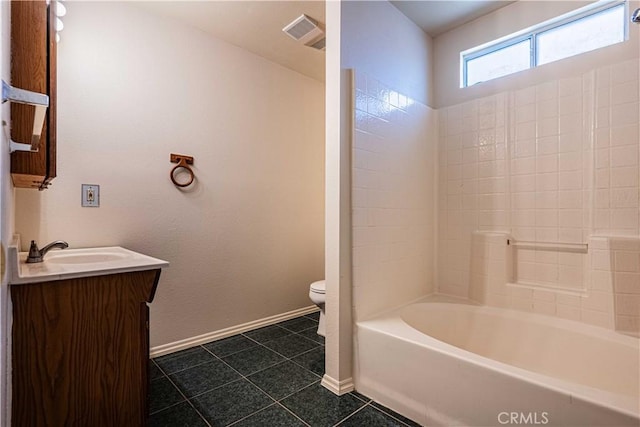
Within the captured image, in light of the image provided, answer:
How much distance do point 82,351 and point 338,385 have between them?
123cm

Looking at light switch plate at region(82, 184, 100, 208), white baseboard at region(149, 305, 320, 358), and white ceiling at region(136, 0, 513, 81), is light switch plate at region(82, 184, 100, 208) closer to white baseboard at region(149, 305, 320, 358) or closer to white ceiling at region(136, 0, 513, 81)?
white baseboard at region(149, 305, 320, 358)

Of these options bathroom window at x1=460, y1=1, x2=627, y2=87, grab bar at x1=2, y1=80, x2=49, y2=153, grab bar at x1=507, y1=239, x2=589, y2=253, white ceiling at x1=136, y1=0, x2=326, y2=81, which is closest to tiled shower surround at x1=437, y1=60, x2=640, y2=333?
grab bar at x1=507, y1=239, x2=589, y2=253

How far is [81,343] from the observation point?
3.82 ft

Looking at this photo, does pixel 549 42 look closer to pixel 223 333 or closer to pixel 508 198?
pixel 508 198

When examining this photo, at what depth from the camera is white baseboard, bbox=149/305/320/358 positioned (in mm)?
2162

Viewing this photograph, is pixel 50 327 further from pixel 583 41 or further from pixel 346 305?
pixel 583 41

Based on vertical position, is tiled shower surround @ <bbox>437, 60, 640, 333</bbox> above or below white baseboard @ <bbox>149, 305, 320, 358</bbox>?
above

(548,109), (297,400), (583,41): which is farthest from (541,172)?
(297,400)

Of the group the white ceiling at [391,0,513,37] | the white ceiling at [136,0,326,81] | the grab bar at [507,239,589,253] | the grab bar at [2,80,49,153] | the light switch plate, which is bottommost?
the grab bar at [507,239,589,253]

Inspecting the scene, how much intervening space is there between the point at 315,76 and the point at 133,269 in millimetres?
2561

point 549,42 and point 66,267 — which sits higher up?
point 549,42

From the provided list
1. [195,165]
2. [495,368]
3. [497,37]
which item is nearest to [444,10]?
[497,37]

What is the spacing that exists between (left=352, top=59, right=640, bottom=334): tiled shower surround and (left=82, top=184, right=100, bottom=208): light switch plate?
5.36 feet

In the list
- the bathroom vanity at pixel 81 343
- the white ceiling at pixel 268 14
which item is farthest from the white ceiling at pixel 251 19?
the bathroom vanity at pixel 81 343
